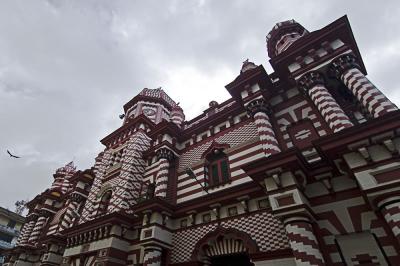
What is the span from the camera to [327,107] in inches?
416

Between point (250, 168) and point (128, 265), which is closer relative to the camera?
point (250, 168)

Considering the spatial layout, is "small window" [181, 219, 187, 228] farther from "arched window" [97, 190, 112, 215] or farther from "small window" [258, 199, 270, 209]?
"arched window" [97, 190, 112, 215]

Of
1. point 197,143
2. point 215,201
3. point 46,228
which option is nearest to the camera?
point 215,201

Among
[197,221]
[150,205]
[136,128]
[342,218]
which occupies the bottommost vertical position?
[342,218]

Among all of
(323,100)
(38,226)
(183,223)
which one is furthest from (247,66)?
(38,226)

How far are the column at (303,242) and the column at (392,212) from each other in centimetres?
209

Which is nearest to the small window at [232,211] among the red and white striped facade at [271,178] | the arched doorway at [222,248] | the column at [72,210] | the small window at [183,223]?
the red and white striped facade at [271,178]

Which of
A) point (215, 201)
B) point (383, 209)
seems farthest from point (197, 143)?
point (383, 209)

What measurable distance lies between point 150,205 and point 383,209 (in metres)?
9.39

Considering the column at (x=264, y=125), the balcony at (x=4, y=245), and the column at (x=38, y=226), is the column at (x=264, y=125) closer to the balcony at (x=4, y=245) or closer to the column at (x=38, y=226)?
the column at (x=38, y=226)

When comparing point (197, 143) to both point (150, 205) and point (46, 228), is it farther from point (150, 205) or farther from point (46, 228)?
point (46, 228)

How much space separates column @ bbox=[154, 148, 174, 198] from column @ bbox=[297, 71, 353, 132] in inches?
358

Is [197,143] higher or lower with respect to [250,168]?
higher

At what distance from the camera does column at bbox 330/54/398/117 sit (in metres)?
8.92
